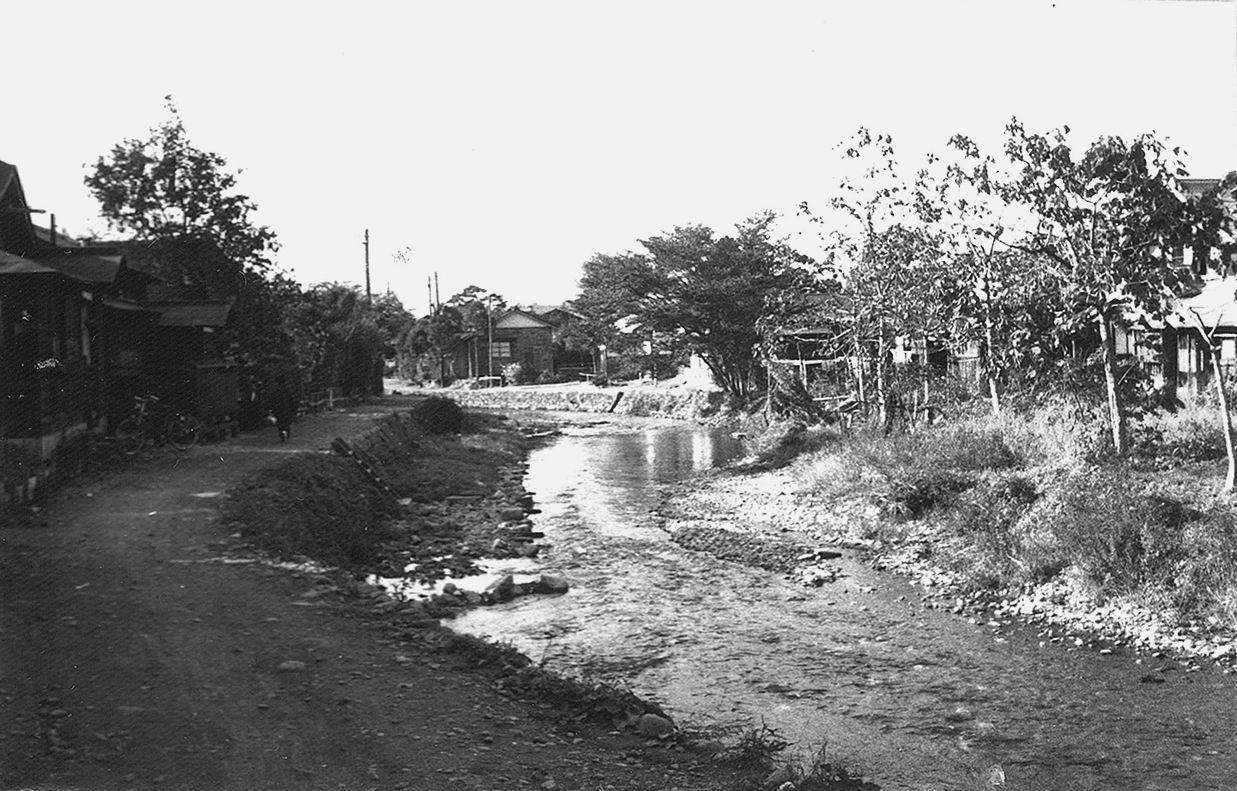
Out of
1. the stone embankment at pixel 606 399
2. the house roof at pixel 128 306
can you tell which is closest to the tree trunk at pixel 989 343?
the house roof at pixel 128 306

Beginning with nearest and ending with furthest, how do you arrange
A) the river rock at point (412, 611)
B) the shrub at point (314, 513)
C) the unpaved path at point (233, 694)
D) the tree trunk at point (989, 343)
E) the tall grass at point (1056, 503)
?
the unpaved path at point (233, 694), the river rock at point (412, 611), the tall grass at point (1056, 503), the shrub at point (314, 513), the tree trunk at point (989, 343)

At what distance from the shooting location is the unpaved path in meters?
5.86

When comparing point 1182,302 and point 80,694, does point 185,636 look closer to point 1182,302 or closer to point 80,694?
point 80,694

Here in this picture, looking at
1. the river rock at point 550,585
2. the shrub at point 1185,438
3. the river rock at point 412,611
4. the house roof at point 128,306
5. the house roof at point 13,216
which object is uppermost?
the house roof at point 13,216

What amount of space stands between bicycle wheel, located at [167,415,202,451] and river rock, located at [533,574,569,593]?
9.11m

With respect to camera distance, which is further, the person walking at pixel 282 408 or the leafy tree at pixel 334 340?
the leafy tree at pixel 334 340

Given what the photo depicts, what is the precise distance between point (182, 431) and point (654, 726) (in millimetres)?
14136

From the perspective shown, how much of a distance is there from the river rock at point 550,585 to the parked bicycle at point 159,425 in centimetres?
888

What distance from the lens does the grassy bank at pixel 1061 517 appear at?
32.4 ft

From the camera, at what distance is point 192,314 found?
66.5 feet

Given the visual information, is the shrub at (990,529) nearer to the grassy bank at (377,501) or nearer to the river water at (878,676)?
the river water at (878,676)

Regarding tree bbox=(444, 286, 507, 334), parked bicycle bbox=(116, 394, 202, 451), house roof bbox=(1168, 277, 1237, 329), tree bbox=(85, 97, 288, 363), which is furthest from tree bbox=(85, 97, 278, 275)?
tree bbox=(444, 286, 507, 334)

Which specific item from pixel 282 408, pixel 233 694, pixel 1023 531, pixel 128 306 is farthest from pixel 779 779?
pixel 128 306

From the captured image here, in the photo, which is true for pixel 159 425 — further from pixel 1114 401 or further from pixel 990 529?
pixel 1114 401
